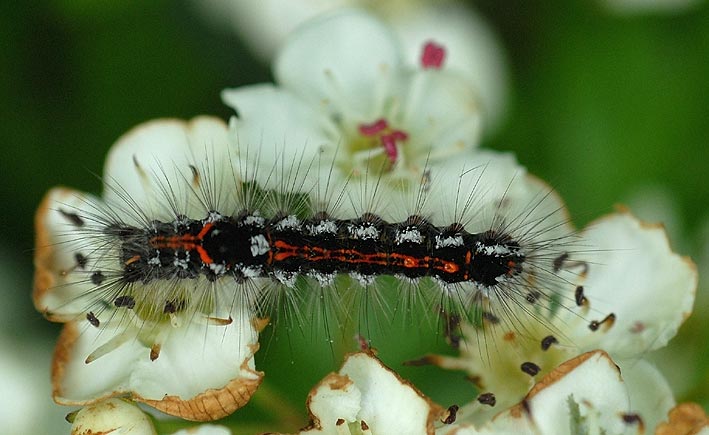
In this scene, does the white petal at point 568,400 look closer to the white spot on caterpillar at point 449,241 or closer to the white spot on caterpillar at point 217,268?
the white spot on caterpillar at point 449,241

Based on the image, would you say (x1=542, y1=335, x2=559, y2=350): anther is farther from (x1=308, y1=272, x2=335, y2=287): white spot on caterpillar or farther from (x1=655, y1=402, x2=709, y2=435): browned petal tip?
(x1=308, y1=272, x2=335, y2=287): white spot on caterpillar

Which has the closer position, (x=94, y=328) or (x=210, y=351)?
(x=210, y=351)

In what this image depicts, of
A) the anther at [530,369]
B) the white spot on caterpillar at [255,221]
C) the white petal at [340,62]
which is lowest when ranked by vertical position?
the anther at [530,369]

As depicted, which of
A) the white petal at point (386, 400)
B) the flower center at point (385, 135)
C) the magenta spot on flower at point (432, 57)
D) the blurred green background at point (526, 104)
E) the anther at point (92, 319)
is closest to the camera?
the white petal at point (386, 400)

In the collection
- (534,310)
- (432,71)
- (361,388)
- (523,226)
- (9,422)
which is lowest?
(9,422)

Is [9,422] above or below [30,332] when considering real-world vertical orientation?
below

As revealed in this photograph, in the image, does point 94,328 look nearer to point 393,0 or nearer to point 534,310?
point 534,310

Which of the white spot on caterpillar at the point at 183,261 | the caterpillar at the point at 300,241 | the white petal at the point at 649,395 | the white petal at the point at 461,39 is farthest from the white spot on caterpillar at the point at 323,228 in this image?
the white petal at the point at 461,39

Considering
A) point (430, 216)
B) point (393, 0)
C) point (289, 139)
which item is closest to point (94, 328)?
point (289, 139)
